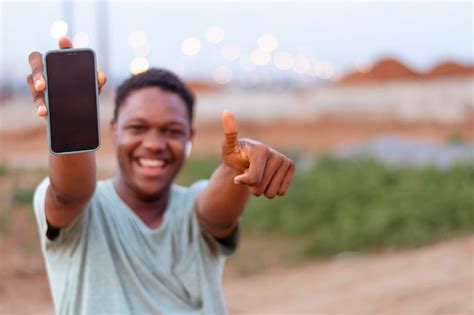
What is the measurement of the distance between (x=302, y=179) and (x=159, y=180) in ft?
24.0

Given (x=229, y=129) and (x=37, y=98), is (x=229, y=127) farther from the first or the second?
(x=37, y=98)

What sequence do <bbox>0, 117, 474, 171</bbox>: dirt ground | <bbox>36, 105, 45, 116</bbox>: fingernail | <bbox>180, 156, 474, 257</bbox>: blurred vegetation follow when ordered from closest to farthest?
<bbox>36, 105, 45, 116</bbox>: fingernail, <bbox>180, 156, 474, 257</bbox>: blurred vegetation, <bbox>0, 117, 474, 171</bbox>: dirt ground

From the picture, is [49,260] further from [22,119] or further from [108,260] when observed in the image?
[22,119]

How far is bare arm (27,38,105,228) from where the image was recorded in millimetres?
2064

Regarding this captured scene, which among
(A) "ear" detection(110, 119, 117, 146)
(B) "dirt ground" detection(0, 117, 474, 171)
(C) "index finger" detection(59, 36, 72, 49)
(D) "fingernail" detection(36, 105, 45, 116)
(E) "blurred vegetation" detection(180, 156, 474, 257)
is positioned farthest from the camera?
(B) "dirt ground" detection(0, 117, 474, 171)

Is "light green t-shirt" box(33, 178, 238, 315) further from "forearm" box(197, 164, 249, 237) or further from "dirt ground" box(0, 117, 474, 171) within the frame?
"dirt ground" box(0, 117, 474, 171)

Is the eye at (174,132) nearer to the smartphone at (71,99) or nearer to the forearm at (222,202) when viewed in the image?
the forearm at (222,202)

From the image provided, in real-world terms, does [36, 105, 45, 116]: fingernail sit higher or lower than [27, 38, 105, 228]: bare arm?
higher

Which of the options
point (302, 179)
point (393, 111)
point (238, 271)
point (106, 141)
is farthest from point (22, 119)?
point (238, 271)

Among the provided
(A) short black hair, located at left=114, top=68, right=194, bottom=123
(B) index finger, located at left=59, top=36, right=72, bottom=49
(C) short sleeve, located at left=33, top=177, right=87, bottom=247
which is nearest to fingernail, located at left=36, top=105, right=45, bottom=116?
(B) index finger, located at left=59, top=36, right=72, bottom=49

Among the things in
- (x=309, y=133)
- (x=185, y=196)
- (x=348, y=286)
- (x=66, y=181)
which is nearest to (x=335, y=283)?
(x=348, y=286)

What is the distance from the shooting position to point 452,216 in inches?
312

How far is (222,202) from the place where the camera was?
2357 millimetres

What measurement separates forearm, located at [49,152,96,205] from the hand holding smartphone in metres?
0.10
